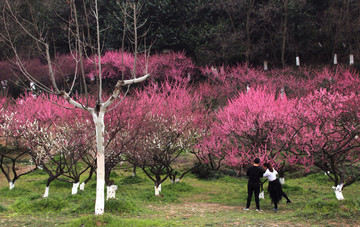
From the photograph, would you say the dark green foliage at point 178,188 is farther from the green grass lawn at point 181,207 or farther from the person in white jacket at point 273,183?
the person in white jacket at point 273,183

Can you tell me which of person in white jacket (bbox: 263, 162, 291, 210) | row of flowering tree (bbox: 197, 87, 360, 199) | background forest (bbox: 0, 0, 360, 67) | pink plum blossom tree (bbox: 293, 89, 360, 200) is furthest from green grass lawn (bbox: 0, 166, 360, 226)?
background forest (bbox: 0, 0, 360, 67)

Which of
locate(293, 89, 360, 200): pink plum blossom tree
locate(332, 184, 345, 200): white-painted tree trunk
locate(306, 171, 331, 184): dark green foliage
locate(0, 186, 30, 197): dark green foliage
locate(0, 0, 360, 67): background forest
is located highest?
locate(0, 0, 360, 67): background forest

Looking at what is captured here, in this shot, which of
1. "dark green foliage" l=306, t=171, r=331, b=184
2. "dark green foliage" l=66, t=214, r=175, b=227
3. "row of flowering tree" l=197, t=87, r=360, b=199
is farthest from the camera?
"dark green foliage" l=306, t=171, r=331, b=184

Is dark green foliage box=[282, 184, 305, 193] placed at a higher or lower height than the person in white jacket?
lower

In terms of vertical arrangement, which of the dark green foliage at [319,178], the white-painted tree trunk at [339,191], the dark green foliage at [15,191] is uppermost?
the white-painted tree trunk at [339,191]

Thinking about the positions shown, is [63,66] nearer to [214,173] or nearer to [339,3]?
[214,173]

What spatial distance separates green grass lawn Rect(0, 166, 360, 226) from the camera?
9102mm

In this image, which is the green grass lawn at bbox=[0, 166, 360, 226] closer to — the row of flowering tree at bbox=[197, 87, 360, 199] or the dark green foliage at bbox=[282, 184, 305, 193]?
the dark green foliage at bbox=[282, 184, 305, 193]

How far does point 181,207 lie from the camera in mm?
12141

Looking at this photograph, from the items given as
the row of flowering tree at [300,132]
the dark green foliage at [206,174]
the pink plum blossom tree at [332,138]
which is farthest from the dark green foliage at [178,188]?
the pink plum blossom tree at [332,138]

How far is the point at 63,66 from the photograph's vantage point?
38062mm

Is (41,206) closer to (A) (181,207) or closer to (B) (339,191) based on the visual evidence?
(A) (181,207)

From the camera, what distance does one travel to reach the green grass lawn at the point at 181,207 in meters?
9.10

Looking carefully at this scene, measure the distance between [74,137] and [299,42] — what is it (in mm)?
28527
